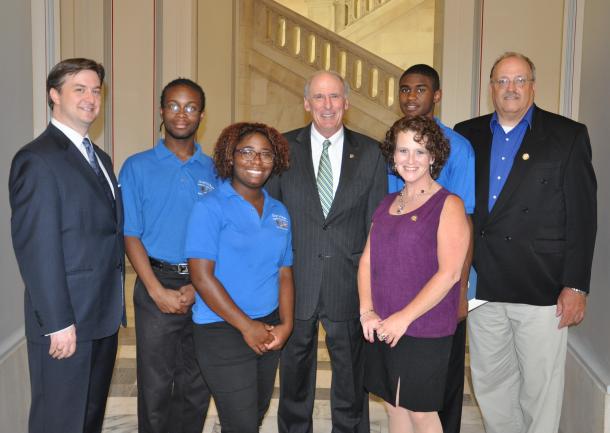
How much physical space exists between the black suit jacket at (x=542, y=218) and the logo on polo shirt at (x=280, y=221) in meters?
1.02

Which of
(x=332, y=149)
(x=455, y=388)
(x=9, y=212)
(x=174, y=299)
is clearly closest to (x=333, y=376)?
(x=455, y=388)

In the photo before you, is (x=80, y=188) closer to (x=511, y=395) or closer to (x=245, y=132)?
(x=245, y=132)

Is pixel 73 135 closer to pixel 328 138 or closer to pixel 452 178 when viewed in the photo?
pixel 328 138

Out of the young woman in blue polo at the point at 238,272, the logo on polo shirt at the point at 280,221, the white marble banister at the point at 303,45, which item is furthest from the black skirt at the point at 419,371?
the white marble banister at the point at 303,45

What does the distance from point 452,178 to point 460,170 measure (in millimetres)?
51

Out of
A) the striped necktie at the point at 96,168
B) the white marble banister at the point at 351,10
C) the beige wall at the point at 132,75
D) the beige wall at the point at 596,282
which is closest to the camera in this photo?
the striped necktie at the point at 96,168

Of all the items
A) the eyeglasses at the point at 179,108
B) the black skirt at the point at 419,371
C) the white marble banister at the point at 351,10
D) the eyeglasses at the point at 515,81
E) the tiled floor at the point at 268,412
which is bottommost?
the tiled floor at the point at 268,412

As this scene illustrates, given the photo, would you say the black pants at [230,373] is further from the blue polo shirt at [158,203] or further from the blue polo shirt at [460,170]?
the blue polo shirt at [460,170]

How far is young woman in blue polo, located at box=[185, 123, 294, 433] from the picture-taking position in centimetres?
254

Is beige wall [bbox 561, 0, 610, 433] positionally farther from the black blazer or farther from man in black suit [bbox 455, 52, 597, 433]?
the black blazer

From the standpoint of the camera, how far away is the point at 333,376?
3.16 m

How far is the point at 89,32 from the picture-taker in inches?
274

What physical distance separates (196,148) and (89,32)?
14.3 feet

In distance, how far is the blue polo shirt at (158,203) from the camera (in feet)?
10.0
